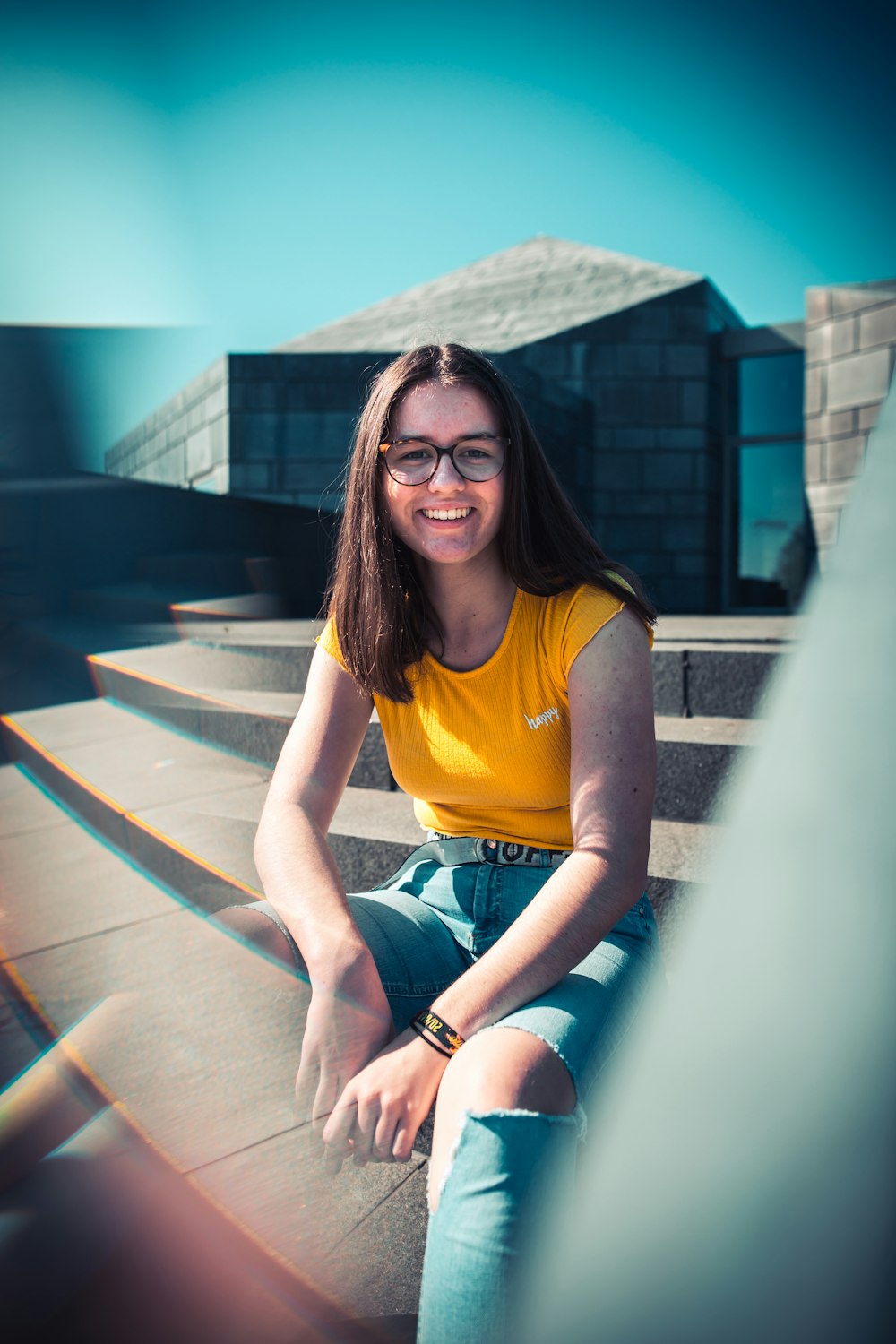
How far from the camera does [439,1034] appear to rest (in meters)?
1.18

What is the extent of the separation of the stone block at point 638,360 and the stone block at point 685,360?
0.33 feet

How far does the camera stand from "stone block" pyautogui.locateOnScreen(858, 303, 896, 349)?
6.92 m

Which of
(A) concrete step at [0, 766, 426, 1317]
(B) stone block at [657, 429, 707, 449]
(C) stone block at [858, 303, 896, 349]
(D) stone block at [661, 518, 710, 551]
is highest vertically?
(C) stone block at [858, 303, 896, 349]

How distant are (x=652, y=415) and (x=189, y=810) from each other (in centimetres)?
665

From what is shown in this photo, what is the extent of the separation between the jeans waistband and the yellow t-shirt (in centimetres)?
1

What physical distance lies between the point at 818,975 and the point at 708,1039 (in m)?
0.10

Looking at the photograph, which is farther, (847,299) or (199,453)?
(199,453)

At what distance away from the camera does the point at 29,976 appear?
2.41m

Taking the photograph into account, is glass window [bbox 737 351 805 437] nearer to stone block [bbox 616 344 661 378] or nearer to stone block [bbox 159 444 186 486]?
stone block [bbox 616 344 661 378]

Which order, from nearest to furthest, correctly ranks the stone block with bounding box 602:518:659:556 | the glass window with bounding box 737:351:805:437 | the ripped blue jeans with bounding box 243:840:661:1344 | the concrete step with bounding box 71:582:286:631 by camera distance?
the ripped blue jeans with bounding box 243:840:661:1344, the concrete step with bounding box 71:582:286:631, the stone block with bounding box 602:518:659:556, the glass window with bounding box 737:351:805:437

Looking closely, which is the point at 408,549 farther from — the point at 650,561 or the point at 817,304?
the point at 817,304

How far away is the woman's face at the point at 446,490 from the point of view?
4.96 ft

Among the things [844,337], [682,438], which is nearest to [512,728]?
[844,337]

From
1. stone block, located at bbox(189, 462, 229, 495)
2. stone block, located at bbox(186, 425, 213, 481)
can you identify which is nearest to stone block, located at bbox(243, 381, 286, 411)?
stone block, located at bbox(189, 462, 229, 495)
